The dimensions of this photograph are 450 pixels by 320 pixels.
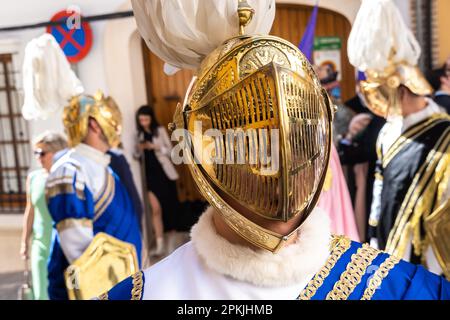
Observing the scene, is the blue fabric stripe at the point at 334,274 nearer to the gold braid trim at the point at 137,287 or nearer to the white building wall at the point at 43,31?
the gold braid trim at the point at 137,287

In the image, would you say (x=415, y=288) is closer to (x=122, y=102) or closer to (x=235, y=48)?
Result: (x=235, y=48)

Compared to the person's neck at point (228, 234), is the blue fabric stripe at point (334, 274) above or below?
below

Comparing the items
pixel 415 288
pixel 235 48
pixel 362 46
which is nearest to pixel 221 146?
pixel 235 48

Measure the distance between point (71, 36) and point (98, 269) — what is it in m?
1.70

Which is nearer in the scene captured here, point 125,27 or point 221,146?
point 221,146

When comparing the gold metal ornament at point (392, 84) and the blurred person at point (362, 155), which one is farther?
the blurred person at point (362, 155)

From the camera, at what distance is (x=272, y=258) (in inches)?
34.5

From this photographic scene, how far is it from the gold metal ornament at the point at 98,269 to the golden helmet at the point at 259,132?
112 cm

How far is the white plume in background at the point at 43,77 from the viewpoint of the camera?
2.60 metres

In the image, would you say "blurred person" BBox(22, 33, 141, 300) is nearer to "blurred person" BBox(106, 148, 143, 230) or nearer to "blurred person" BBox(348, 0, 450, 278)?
"blurred person" BBox(106, 148, 143, 230)

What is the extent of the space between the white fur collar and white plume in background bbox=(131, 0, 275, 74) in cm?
40

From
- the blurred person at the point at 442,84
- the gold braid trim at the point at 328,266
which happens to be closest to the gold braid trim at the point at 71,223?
the gold braid trim at the point at 328,266

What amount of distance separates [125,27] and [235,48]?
3.10 meters

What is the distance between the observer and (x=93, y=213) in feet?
7.69
